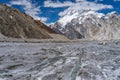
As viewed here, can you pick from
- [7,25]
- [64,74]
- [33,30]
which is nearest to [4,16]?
[7,25]

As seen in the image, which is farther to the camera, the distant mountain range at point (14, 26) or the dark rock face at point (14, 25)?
the dark rock face at point (14, 25)

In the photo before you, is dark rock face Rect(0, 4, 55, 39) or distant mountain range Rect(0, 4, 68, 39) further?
dark rock face Rect(0, 4, 55, 39)

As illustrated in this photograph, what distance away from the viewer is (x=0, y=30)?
114250 mm

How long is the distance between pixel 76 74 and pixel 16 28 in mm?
109725

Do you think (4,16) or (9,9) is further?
(9,9)

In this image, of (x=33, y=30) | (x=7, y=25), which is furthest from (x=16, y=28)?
(x=33, y=30)

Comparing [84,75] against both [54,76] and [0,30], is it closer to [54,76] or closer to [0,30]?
[54,76]

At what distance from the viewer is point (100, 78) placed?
1502cm

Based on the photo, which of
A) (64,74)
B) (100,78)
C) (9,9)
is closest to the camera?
(100,78)

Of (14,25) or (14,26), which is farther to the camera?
(14,25)

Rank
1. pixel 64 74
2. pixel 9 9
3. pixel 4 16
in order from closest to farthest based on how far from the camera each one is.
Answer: pixel 64 74 → pixel 4 16 → pixel 9 9

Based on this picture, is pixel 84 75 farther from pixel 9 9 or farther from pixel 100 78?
pixel 9 9

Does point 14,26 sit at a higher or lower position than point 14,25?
lower

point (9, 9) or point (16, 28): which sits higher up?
point (9, 9)
